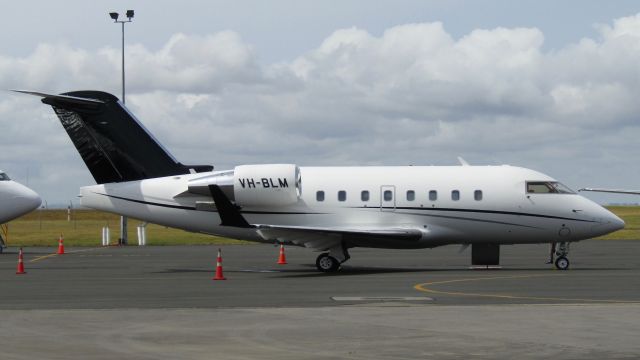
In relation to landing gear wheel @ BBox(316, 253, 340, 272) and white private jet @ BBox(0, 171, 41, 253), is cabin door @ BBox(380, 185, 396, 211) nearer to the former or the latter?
landing gear wheel @ BBox(316, 253, 340, 272)

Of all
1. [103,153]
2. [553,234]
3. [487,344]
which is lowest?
[487,344]

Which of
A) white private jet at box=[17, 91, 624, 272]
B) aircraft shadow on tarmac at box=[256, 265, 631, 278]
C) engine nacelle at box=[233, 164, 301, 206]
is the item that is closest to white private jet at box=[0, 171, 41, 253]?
white private jet at box=[17, 91, 624, 272]

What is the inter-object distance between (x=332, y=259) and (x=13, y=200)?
18.3m

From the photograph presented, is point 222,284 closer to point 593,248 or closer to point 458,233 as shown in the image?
point 458,233

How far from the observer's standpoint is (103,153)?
3141 cm

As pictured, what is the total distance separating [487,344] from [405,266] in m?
19.3

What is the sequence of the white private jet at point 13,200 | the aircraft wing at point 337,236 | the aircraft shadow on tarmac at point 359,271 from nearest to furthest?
the aircraft wing at point 337,236, the aircraft shadow on tarmac at point 359,271, the white private jet at point 13,200

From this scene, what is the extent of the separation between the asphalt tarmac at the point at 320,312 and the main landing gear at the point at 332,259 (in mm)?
662

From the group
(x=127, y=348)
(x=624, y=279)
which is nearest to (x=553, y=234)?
(x=624, y=279)

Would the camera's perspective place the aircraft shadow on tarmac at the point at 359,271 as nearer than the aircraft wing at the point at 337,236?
No

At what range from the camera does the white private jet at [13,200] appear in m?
41.8

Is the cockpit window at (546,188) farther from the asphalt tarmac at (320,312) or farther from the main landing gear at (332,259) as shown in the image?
the main landing gear at (332,259)

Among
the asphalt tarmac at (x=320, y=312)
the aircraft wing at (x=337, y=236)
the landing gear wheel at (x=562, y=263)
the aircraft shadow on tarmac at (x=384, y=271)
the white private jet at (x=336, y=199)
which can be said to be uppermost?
the white private jet at (x=336, y=199)

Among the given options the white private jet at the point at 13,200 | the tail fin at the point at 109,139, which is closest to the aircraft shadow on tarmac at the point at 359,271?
the tail fin at the point at 109,139
